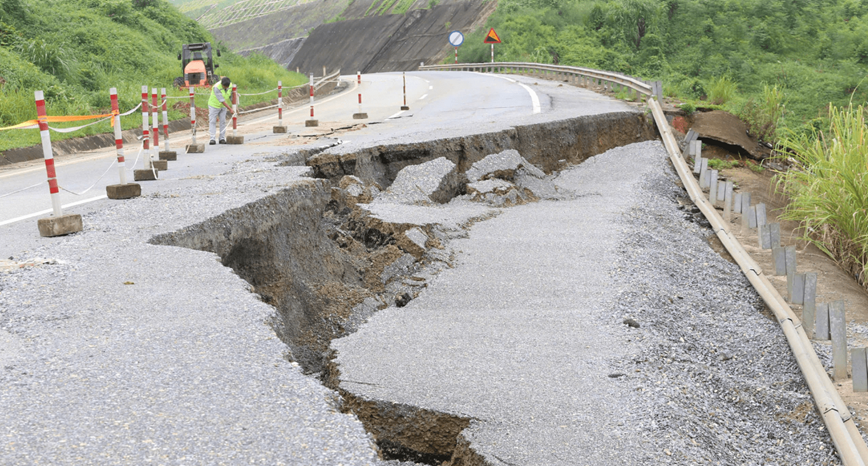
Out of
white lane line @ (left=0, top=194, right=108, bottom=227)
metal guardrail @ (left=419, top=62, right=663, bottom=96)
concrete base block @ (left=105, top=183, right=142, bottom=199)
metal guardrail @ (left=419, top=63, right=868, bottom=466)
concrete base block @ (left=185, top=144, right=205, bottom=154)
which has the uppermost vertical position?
metal guardrail @ (left=419, top=62, right=663, bottom=96)

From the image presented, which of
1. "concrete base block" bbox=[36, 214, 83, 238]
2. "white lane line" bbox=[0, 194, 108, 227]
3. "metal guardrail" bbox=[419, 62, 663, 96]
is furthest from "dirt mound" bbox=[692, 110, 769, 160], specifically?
"concrete base block" bbox=[36, 214, 83, 238]

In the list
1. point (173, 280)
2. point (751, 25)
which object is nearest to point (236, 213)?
point (173, 280)

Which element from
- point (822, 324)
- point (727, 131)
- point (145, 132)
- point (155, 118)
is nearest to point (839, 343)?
point (822, 324)

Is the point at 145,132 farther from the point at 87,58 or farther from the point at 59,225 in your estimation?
the point at 87,58

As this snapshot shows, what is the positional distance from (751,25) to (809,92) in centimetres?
1262

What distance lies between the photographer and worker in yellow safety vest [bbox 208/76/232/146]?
42.6ft

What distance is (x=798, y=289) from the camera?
653 centimetres

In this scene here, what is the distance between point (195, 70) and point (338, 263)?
636 inches

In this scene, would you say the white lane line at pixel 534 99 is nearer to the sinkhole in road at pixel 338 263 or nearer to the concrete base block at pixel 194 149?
the sinkhole in road at pixel 338 263

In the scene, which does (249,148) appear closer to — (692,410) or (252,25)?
(692,410)

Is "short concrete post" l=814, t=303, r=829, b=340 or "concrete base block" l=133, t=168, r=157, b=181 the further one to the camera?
"concrete base block" l=133, t=168, r=157, b=181

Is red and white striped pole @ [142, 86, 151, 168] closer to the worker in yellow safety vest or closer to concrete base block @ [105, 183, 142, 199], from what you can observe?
concrete base block @ [105, 183, 142, 199]

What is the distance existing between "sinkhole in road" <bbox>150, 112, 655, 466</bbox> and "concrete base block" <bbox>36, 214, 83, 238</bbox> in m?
0.84

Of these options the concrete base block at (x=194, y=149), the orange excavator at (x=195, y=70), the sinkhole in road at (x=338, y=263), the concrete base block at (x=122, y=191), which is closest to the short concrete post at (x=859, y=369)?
the sinkhole in road at (x=338, y=263)
